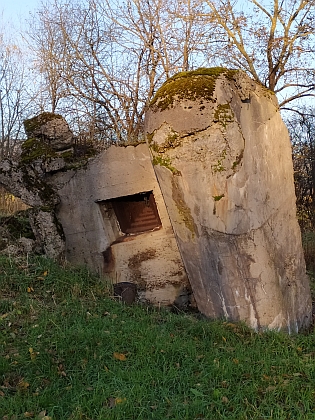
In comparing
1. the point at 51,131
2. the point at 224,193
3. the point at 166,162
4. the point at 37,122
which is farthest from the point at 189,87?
the point at 37,122

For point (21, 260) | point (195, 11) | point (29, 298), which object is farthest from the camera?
point (195, 11)

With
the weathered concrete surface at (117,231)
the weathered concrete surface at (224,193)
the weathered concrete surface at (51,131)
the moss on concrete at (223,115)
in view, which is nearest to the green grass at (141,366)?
the weathered concrete surface at (224,193)

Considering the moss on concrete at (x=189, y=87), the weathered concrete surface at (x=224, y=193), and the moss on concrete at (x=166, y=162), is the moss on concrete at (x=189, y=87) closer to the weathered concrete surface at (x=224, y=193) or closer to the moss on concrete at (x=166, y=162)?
the weathered concrete surface at (x=224, y=193)

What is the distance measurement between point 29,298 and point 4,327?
951 mm

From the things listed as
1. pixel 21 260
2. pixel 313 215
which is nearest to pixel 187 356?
pixel 21 260

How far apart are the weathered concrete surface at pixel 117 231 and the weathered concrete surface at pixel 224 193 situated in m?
1.24

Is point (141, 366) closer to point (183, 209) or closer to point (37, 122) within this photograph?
point (183, 209)

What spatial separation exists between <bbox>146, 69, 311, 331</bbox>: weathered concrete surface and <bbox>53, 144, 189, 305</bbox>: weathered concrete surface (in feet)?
4.05

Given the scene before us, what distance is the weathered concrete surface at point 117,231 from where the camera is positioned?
22.9 ft

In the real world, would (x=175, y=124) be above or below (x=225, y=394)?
above

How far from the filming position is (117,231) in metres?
7.44

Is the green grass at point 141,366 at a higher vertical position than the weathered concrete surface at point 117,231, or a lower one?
lower

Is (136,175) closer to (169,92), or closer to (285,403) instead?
(169,92)

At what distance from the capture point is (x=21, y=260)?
6996 mm
